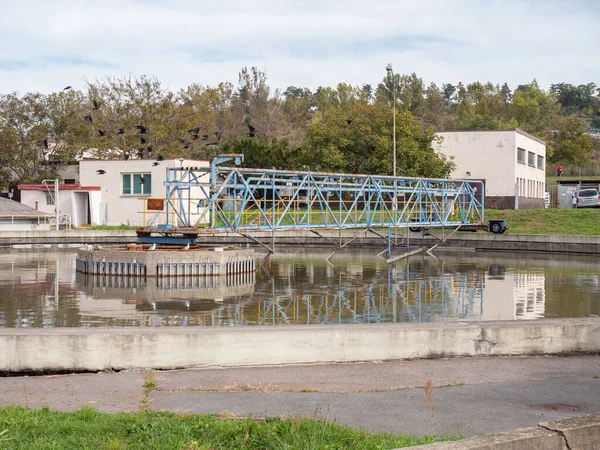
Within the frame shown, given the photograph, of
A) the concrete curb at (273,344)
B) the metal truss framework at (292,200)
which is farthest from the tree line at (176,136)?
the concrete curb at (273,344)

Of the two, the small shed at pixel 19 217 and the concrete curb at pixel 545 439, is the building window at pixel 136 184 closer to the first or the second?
the small shed at pixel 19 217

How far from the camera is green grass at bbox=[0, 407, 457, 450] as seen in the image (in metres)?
6.39

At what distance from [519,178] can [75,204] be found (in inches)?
1397

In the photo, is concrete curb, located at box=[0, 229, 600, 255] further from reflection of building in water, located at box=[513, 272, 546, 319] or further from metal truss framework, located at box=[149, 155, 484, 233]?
reflection of building in water, located at box=[513, 272, 546, 319]

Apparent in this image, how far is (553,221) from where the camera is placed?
47.4 m

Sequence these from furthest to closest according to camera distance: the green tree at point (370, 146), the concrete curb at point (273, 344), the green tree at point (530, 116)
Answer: the green tree at point (530, 116), the green tree at point (370, 146), the concrete curb at point (273, 344)

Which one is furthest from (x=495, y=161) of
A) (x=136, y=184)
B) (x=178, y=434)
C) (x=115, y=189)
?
(x=178, y=434)

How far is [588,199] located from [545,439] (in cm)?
5568

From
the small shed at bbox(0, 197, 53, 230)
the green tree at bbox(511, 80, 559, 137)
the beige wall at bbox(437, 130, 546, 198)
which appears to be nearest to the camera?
the small shed at bbox(0, 197, 53, 230)

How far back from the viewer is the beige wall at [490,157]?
2446 inches

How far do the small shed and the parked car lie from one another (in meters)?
38.6

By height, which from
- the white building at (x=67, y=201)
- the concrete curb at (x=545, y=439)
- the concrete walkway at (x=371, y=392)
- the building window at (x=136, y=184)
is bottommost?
the concrete walkway at (x=371, y=392)

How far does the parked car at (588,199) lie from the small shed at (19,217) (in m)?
38.6

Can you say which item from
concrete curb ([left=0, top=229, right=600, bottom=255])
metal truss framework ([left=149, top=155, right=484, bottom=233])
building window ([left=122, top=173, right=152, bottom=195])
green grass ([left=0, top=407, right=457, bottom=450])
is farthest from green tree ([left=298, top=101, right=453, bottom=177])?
green grass ([left=0, top=407, right=457, bottom=450])
